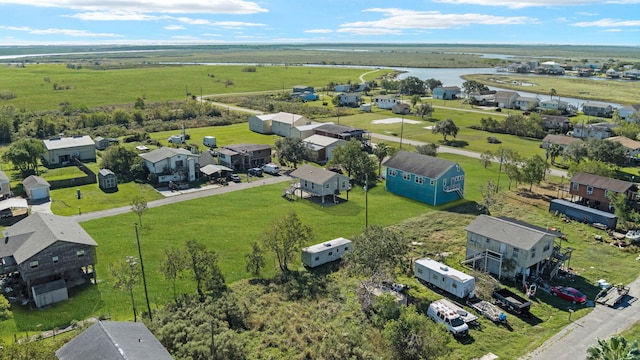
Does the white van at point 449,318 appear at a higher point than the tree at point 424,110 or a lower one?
lower

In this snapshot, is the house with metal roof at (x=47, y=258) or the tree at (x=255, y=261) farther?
the tree at (x=255, y=261)

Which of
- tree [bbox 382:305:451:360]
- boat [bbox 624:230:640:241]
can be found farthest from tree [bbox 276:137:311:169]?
tree [bbox 382:305:451:360]

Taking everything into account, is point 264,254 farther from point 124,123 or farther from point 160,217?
point 124,123

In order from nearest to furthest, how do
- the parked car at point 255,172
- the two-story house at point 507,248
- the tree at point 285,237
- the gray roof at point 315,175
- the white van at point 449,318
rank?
the white van at point 449,318, the two-story house at point 507,248, the tree at point 285,237, the gray roof at point 315,175, the parked car at point 255,172

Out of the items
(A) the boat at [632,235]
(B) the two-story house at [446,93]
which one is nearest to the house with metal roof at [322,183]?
(A) the boat at [632,235]

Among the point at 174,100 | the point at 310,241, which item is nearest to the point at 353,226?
the point at 310,241

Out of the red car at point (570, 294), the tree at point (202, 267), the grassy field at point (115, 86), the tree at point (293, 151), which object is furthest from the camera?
the grassy field at point (115, 86)

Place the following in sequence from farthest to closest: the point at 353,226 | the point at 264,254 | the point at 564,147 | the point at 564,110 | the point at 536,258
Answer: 1. the point at 564,110
2. the point at 564,147
3. the point at 353,226
4. the point at 264,254
5. the point at 536,258

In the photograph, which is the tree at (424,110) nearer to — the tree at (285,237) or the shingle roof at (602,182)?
the shingle roof at (602,182)
